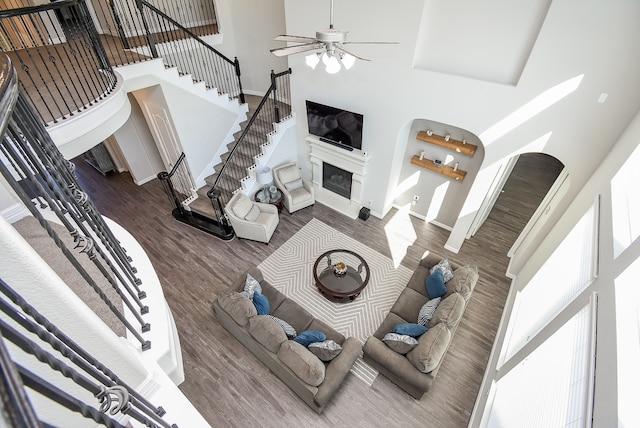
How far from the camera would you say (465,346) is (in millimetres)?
4488

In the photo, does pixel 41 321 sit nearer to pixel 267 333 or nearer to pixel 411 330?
pixel 267 333

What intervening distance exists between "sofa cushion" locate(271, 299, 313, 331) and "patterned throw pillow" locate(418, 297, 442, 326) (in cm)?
157

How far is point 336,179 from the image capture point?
682 centimetres

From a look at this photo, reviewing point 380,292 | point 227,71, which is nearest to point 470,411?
point 380,292

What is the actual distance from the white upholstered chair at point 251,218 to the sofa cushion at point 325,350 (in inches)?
106

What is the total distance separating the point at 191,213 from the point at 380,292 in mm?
4382

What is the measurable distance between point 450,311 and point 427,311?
384mm

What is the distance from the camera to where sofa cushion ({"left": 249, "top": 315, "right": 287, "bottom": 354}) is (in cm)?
368

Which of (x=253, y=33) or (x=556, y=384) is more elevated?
(x=253, y=33)

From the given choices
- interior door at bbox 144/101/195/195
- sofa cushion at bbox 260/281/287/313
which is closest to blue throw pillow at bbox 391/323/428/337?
sofa cushion at bbox 260/281/287/313

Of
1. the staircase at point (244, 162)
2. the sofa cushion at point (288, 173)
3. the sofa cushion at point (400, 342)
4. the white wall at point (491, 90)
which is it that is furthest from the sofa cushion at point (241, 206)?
the sofa cushion at point (400, 342)

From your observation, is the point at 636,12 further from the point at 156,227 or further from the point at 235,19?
the point at 156,227

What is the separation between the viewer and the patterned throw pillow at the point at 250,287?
4285 millimetres

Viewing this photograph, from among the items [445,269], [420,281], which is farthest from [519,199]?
[420,281]
